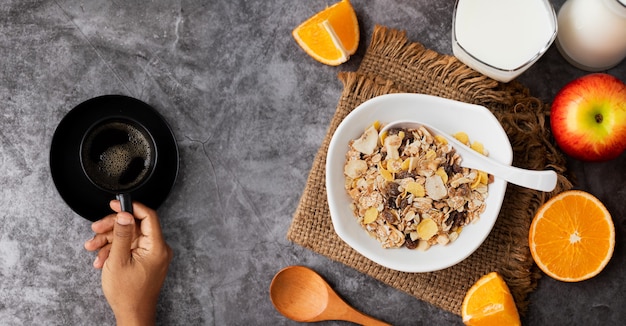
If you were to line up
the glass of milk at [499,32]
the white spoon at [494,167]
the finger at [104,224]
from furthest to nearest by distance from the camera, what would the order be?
1. the finger at [104,224]
2. the glass of milk at [499,32]
3. the white spoon at [494,167]

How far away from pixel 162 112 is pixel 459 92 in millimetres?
738

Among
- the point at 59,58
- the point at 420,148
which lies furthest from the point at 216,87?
the point at 420,148

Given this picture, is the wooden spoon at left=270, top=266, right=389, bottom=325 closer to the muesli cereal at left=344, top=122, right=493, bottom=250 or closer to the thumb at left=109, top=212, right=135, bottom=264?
the muesli cereal at left=344, top=122, right=493, bottom=250

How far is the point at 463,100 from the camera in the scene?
145 centimetres

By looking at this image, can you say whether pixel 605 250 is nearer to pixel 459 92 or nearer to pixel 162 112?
pixel 459 92

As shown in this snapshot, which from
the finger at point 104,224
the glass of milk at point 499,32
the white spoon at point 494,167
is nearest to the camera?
the white spoon at point 494,167

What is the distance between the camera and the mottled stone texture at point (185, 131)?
1.55 metres

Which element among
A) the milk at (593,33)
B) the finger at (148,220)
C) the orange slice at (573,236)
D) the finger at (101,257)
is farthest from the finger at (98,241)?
the milk at (593,33)

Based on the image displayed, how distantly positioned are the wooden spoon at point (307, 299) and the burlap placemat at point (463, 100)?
0.08 m

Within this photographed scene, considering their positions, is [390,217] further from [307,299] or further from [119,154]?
[119,154]

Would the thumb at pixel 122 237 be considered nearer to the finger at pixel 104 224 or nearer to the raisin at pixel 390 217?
the finger at pixel 104 224

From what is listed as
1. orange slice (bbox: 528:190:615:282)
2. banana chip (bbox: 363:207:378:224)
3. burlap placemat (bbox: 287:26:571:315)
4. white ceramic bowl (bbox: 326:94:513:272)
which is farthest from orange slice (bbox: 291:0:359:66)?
orange slice (bbox: 528:190:615:282)

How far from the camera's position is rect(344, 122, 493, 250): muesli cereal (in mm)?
1343

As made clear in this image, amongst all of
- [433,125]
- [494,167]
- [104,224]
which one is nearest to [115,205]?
[104,224]
